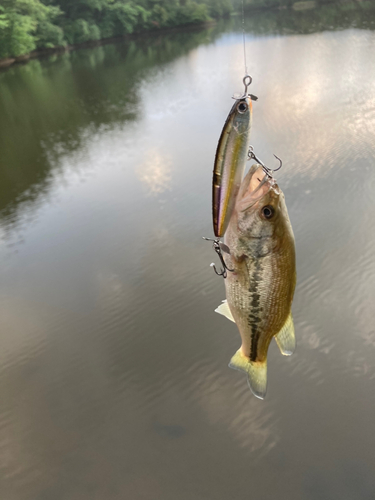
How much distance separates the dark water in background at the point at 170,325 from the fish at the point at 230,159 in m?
3.43

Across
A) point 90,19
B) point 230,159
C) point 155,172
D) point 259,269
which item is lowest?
point 155,172

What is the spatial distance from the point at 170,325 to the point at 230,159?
428cm

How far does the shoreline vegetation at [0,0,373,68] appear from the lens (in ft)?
88.9

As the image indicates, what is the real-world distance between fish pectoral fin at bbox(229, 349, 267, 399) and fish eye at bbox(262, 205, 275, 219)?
0.69 m

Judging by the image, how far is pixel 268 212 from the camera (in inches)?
48.6

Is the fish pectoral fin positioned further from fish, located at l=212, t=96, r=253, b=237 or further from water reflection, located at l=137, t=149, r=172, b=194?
water reflection, located at l=137, t=149, r=172, b=194

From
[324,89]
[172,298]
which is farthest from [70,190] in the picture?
[324,89]

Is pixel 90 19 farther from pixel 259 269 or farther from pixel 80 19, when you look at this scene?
pixel 259 269

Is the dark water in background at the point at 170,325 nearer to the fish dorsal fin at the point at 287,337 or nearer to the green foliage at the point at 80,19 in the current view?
the fish dorsal fin at the point at 287,337

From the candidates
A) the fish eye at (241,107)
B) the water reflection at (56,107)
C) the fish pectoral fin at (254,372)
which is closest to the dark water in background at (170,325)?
the water reflection at (56,107)

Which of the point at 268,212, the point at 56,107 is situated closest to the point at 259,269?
the point at 268,212

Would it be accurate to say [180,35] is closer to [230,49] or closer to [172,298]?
[230,49]

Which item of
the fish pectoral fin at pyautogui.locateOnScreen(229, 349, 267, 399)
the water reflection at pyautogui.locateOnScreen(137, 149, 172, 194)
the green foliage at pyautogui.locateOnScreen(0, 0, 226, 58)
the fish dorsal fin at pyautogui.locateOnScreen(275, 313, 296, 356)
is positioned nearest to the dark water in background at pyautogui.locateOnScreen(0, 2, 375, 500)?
the water reflection at pyautogui.locateOnScreen(137, 149, 172, 194)

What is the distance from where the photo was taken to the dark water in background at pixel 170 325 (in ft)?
12.3
